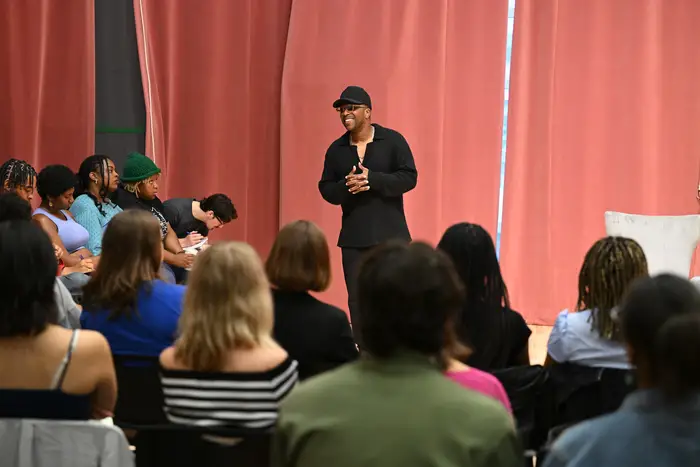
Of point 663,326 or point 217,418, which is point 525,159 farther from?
point 663,326

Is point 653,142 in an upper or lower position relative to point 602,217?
upper

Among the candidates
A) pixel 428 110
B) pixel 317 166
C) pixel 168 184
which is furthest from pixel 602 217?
pixel 168 184

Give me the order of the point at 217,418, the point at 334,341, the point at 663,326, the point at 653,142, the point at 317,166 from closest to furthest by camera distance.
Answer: the point at 663,326 → the point at 217,418 → the point at 334,341 → the point at 653,142 → the point at 317,166

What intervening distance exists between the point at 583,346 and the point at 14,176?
9.43 ft

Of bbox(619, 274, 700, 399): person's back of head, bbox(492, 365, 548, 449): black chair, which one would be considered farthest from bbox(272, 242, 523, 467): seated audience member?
bbox(492, 365, 548, 449): black chair

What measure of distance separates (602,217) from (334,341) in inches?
137

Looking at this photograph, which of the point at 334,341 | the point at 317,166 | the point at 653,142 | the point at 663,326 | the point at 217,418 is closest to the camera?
the point at 663,326

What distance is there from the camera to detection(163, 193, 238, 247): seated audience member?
4.64 metres

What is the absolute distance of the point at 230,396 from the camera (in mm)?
Answer: 1840

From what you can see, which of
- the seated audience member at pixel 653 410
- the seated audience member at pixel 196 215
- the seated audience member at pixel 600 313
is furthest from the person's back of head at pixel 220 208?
the seated audience member at pixel 653 410

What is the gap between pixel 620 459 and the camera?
1195 millimetres

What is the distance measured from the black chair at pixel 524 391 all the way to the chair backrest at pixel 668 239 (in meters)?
2.33

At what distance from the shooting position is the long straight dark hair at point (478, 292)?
7.24 ft

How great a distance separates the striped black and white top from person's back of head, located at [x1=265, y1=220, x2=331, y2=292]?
436 mm
